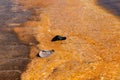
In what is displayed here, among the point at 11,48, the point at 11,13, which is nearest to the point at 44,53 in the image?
the point at 11,48

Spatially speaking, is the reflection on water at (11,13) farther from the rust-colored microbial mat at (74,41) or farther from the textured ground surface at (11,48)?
the rust-colored microbial mat at (74,41)

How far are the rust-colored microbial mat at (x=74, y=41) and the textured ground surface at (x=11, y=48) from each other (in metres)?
0.44

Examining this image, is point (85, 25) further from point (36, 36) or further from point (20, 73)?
point (20, 73)

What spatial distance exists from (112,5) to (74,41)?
9.37m

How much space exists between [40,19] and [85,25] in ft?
12.5

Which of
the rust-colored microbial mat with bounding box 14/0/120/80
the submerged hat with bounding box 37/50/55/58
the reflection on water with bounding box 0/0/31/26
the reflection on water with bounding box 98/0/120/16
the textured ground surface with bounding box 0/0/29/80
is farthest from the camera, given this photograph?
the reflection on water with bounding box 98/0/120/16

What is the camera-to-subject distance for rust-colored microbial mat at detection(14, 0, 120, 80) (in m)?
13.2

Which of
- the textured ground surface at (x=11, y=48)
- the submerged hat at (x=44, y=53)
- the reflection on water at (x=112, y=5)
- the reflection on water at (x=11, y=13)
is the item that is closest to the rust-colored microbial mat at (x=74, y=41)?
the submerged hat at (x=44, y=53)

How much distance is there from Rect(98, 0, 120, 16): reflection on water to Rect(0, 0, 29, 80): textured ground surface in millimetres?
6746

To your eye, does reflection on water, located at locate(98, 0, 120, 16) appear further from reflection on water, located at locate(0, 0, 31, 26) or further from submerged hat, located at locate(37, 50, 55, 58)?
submerged hat, located at locate(37, 50, 55, 58)

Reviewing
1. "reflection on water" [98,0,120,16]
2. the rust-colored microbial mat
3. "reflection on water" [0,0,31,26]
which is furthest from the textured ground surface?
"reflection on water" [98,0,120,16]

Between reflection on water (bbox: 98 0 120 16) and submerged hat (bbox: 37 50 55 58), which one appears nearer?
submerged hat (bbox: 37 50 55 58)

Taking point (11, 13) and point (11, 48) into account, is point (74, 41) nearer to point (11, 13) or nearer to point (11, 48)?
point (11, 48)

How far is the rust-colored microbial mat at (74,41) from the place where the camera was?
43.3 feet
